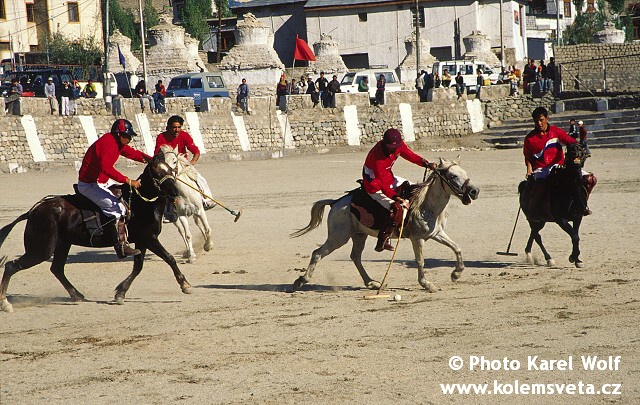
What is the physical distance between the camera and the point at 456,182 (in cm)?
1143

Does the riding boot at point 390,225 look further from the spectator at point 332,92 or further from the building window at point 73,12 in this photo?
the building window at point 73,12

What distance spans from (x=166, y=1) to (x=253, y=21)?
1781 inches

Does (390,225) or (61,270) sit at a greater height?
(390,225)

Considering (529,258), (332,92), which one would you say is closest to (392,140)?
(529,258)

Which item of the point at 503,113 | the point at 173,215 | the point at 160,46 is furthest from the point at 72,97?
the point at 173,215

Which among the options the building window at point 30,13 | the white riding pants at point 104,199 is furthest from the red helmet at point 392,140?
the building window at point 30,13

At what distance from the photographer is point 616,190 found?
22016 mm

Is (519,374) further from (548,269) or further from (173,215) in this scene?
(173,215)

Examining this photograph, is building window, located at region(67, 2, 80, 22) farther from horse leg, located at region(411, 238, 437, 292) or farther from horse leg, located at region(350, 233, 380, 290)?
horse leg, located at region(411, 238, 437, 292)

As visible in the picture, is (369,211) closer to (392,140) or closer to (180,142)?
(392,140)

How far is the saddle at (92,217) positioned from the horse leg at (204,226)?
132 inches

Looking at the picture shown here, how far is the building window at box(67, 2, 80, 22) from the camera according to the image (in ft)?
226

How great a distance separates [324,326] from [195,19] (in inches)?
2664

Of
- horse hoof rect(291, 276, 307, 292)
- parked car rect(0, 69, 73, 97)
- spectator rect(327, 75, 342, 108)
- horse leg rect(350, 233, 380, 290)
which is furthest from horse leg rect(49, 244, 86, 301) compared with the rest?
parked car rect(0, 69, 73, 97)
